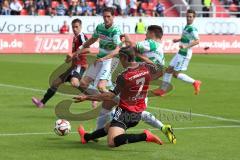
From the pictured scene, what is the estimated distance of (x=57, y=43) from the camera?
1638 inches

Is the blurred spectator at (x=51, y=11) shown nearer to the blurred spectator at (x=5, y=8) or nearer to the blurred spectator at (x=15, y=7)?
the blurred spectator at (x=15, y=7)

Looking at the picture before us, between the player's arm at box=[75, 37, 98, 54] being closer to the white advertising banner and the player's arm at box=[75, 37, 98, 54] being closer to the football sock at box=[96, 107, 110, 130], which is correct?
the football sock at box=[96, 107, 110, 130]

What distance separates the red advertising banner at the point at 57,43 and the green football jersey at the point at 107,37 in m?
23.9

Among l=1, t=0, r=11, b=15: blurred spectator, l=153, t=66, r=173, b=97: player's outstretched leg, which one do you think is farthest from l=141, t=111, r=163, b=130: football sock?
l=1, t=0, r=11, b=15: blurred spectator

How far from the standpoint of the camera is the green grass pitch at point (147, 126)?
10.9 meters

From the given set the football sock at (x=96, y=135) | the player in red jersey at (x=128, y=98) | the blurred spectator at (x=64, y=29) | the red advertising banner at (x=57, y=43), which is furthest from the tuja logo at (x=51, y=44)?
the player in red jersey at (x=128, y=98)

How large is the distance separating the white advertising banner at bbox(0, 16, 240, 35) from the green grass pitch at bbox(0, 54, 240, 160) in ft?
58.4

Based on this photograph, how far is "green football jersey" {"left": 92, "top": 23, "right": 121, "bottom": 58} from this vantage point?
15.2 meters

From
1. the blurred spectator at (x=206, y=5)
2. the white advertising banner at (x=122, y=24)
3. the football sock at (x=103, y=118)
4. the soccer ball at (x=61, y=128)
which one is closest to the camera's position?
the football sock at (x=103, y=118)

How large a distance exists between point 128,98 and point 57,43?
30.8m

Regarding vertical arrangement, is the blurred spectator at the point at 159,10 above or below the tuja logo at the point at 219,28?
above

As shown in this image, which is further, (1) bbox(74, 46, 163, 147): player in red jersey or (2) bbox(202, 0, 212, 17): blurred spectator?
(2) bbox(202, 0, 212, 17): blurred spectator

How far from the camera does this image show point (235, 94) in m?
20.6

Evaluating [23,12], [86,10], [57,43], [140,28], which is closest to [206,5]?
[140,28]
